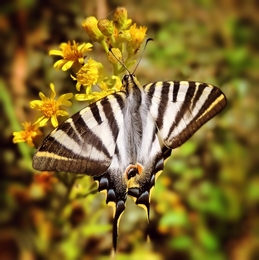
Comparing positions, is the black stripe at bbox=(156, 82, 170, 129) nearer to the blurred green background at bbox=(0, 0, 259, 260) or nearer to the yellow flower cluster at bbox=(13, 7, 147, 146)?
the yellow flower cluster at bbox=(13, 7, 147, 146)

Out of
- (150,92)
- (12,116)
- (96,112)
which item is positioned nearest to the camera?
(96,112)

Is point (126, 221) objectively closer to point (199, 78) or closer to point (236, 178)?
point (236, 178)

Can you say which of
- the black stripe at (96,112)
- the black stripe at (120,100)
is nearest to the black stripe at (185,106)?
the black stripe at (120,100)

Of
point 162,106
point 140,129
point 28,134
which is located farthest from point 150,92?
point 28,134

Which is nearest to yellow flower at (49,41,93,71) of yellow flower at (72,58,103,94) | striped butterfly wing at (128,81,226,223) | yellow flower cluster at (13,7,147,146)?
yellow flower cluster at (13,7,147,146)

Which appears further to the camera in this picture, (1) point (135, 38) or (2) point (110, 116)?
(1) point (135, 38)

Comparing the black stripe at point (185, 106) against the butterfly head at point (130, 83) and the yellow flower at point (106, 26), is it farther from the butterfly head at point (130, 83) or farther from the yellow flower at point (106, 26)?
the yellow flower at point (106, 26)

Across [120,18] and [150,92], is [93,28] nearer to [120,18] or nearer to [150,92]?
[120,18]
